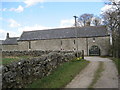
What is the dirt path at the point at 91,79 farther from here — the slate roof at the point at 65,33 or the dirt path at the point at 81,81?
the slate roof at the point at 65,33


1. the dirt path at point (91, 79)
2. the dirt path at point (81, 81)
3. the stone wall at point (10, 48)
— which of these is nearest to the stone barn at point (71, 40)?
the stone wall at point (10, 48)

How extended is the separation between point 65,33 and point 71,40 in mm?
3064

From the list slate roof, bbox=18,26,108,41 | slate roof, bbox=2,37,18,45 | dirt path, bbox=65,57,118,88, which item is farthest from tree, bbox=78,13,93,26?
dirt path, bbox=65,57,118,88

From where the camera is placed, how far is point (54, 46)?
4066 centimetres

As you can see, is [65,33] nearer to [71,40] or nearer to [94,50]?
[71,40]

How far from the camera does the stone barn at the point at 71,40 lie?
3694 centimetres

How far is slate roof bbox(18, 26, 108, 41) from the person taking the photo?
38.1 m

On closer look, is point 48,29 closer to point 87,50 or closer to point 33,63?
point 87,50

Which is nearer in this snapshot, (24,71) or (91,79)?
(24,71)

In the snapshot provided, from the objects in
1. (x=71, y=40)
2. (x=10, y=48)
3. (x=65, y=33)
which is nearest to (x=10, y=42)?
(x=10, y=48)

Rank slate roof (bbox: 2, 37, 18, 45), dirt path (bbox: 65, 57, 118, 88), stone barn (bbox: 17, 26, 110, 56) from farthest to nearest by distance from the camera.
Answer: slate roof (bbox: 2, 37, 18, 45) → stone barn (bbox: 17, 26, 110, 56) → dirt path (bbox: 65, 57, 118, 88)

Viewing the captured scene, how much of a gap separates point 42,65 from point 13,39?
139ft

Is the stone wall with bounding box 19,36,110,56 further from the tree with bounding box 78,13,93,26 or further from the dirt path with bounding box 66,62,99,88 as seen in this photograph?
the dirt path with bounding box 66,62,99,88

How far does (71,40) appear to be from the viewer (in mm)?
39188
